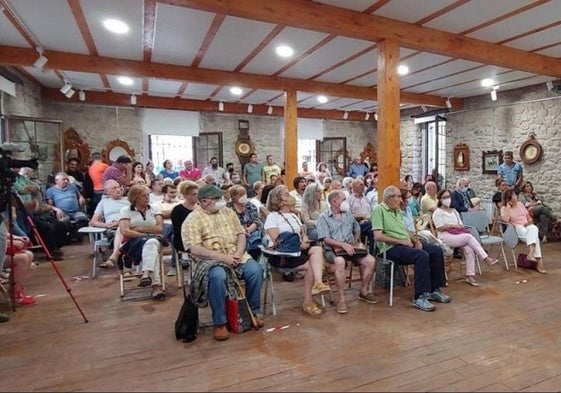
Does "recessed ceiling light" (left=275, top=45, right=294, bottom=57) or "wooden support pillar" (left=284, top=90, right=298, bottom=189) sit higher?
"recessed ceiling light" (left=275, top=45, right=294, bottom=57)

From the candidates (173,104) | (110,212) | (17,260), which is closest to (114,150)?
(173,104)

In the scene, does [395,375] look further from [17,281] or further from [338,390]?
[17,281]

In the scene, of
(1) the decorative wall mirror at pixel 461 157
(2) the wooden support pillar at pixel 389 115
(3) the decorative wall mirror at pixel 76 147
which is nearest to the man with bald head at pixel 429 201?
(2) the wooden support pillar at pixel 389 115

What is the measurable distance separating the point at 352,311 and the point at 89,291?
8.27 feet

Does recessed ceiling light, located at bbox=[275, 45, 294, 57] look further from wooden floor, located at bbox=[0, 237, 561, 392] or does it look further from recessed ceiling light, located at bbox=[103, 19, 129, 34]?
wooden floor, located at bbox=[0, 237, 561, 392]

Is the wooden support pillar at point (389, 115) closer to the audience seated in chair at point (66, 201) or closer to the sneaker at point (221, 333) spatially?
the sneaker at point (221, 333)

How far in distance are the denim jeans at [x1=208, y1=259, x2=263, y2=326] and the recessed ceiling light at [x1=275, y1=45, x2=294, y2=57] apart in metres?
3.09

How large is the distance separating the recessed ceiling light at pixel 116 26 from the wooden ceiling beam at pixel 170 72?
111cm

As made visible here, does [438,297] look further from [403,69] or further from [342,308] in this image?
[403,69]

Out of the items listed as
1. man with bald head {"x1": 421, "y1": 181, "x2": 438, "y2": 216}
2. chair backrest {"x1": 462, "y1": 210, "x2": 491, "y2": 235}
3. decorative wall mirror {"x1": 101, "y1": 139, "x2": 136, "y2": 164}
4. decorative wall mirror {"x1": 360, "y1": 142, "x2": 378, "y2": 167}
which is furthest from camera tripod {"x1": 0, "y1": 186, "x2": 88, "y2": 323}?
decorative wall mirror {"x1": 360, "y1": 142, "x2": 378, "y2": 167}

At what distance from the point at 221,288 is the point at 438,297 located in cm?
196

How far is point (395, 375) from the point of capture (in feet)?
7.01

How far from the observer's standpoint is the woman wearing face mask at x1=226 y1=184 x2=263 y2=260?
3.61 meters

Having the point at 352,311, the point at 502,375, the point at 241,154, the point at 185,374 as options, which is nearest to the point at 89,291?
the point at 185,374
